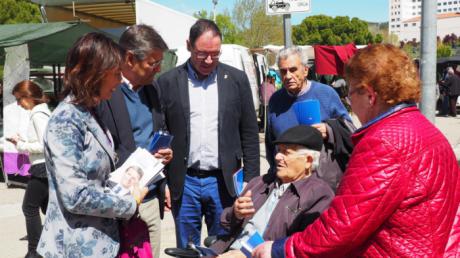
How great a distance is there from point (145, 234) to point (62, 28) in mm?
6747

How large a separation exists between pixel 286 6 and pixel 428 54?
1405 mm

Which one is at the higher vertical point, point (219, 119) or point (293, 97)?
point (293, 97)

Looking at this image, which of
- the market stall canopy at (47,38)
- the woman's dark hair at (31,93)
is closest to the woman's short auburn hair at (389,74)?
the woman's dark hair at (31,93)

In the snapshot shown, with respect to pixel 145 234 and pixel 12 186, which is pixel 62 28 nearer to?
pixel 12 186

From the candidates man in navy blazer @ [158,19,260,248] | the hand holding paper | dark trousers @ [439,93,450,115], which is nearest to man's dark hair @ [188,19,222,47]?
man in navy blazer @ [158,19,260,248]

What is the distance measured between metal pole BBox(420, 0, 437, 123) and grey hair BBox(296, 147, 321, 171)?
2438 millimetres

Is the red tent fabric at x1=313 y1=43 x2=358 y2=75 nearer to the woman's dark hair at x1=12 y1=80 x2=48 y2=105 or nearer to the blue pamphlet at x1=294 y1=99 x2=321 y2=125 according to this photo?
the woman's dark hair at x1=12 y1=80 x2=48 y2=105

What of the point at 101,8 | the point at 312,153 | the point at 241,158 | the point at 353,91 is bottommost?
the point at 241,158

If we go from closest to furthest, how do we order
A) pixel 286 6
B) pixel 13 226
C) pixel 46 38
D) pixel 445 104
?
pixel 286 6, pixel 13 226, pixel 46 38, pixel 445 104

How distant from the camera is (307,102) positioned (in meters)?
3.12

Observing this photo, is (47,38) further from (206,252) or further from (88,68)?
(88,68)

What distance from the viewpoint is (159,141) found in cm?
284

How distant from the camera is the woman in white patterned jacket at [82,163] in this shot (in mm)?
2182

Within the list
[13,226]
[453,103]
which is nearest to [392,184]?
[13,226]
